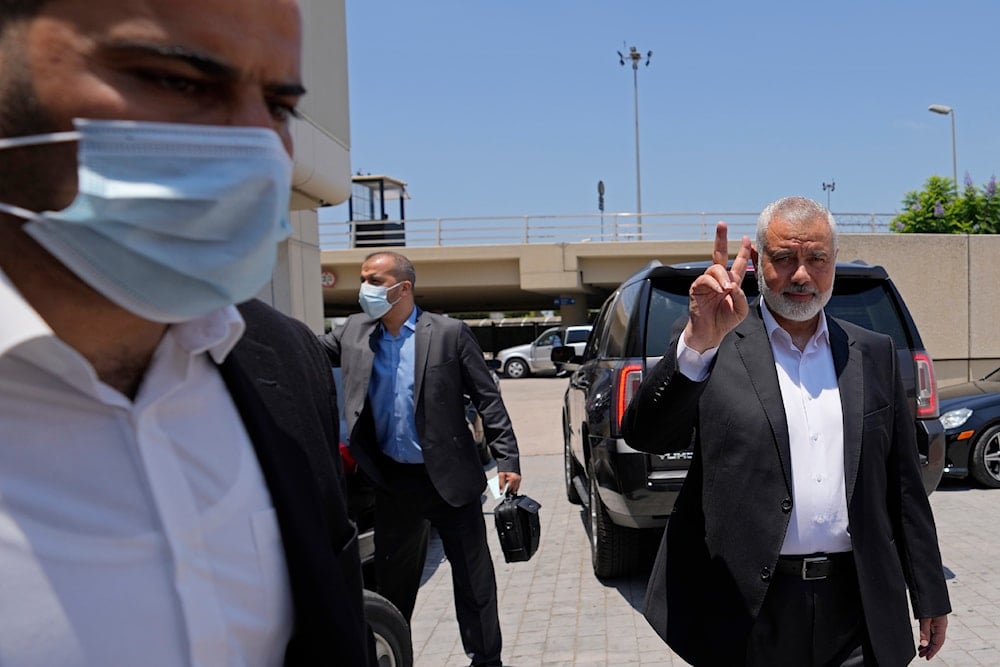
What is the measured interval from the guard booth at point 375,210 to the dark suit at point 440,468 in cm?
2666

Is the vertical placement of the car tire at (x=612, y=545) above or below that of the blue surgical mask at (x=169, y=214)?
below

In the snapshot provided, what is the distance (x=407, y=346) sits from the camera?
4488 millimetres

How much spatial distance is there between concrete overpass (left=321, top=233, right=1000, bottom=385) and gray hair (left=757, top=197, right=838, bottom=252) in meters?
13.8

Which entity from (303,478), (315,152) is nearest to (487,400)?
(303,478)

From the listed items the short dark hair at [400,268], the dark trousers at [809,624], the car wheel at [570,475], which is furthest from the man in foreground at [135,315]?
the car wheel at [570,475]

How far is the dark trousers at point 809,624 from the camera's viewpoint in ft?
8.55

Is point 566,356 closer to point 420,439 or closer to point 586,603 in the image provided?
point 586,603

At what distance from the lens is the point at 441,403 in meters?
4.29

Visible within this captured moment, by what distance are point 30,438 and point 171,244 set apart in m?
0.30

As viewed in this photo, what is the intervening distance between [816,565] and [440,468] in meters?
2.03

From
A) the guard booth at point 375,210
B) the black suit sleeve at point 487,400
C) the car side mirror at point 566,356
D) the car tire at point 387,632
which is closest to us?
the car tire at point 387,632

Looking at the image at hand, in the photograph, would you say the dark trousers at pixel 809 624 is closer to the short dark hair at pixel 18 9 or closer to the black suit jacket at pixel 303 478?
the black suit jacket at pixel 303 478

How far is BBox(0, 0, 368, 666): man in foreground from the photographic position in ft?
3.21

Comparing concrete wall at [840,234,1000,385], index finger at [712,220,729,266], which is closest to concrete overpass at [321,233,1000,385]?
concrete wall at [840,234,1000,385]
